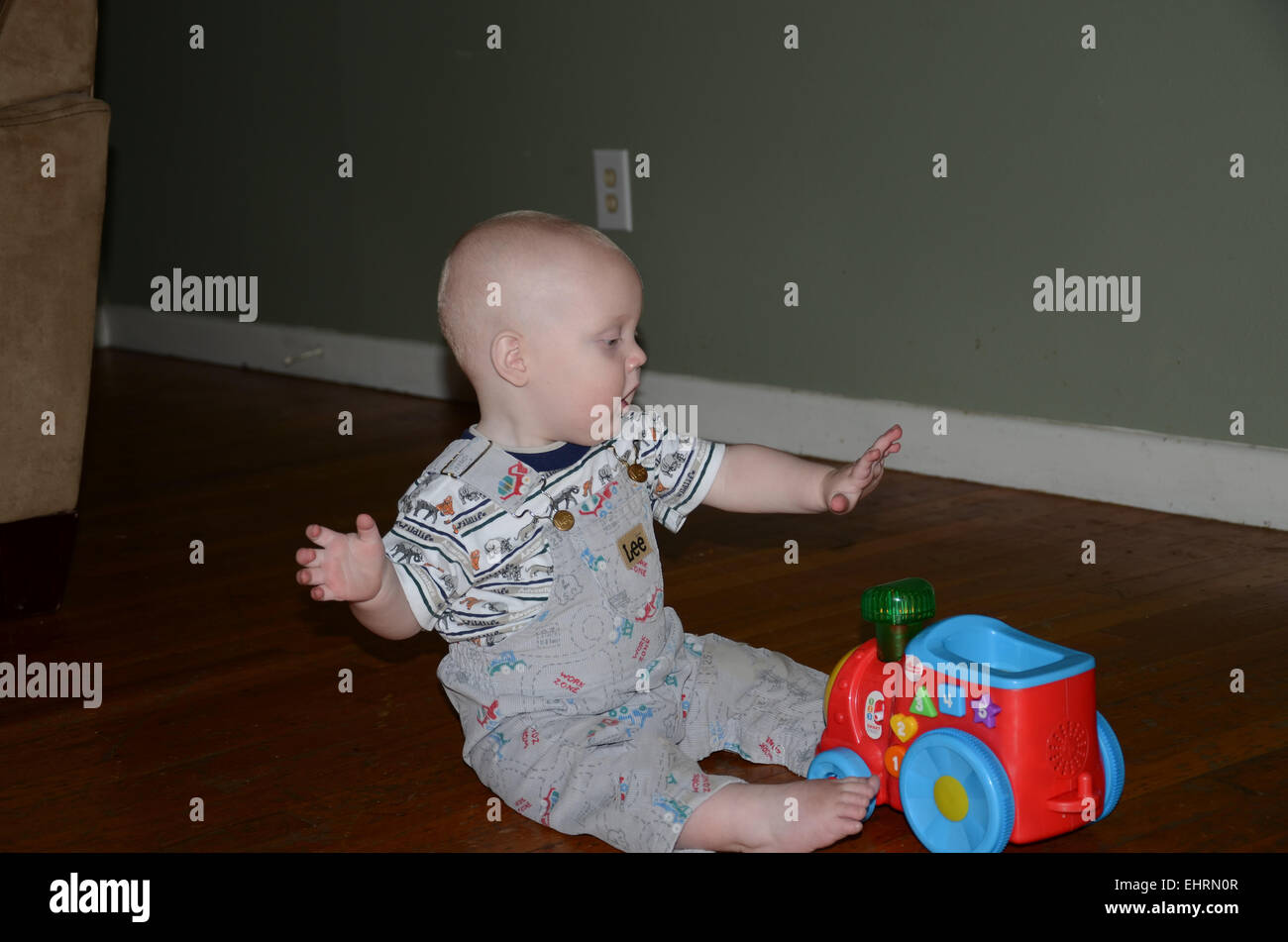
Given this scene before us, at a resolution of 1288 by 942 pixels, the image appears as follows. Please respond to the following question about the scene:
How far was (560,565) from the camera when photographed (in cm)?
112

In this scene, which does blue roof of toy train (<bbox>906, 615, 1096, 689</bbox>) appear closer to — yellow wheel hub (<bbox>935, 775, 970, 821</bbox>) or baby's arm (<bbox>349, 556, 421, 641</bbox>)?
yellow wheel hub (<bbox>935, 775, 970, 821</bbox>)

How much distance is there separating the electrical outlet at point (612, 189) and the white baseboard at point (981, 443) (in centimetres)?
26

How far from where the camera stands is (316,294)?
3.04 meters

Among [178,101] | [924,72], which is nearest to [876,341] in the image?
[924,72]

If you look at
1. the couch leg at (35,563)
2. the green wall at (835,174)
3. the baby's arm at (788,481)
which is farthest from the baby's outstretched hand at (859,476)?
the couch leg at (35,563)

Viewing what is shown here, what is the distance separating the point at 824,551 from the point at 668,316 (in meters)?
0.75

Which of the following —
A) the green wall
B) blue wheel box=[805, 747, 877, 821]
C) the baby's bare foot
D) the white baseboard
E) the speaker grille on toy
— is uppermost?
the green wall

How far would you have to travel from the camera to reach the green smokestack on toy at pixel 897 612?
3.41 ft

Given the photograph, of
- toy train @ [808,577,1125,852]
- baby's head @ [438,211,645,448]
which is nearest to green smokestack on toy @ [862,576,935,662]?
toy train @ [808,577,1125,852]

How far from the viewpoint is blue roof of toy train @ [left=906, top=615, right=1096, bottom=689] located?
101 centimetres

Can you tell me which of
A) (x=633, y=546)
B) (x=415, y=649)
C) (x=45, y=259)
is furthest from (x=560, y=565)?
(x=45, y=259)

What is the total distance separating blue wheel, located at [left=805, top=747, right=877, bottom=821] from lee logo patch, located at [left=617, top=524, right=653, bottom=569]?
200 mm

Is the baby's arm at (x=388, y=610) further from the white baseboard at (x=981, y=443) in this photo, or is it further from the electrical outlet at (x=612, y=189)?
the electrical outlet at (x=612, y=189)

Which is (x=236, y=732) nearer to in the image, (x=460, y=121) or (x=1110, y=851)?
(x=1110, y=851)
